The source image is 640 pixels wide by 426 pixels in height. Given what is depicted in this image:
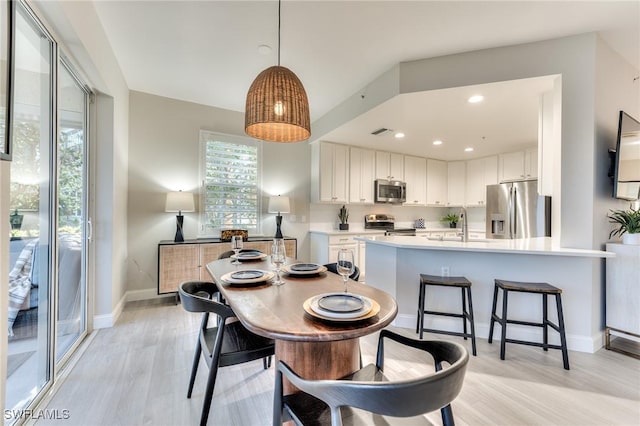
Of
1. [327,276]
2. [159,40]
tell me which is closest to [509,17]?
[327,276]

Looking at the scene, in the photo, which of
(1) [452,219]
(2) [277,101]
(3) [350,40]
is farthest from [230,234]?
A: (1) [452,219]

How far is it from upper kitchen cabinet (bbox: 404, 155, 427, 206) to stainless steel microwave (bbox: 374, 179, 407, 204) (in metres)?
0.20

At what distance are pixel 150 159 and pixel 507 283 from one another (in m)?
4.33

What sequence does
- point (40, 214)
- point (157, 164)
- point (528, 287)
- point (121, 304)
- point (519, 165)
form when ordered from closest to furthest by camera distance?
point (40, 214), point (528, 287), point (121, 304), point (157, 164), point (519, 165)

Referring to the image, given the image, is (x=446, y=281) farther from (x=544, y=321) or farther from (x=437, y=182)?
(x=437, y=182)

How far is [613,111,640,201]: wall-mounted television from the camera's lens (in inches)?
91.7

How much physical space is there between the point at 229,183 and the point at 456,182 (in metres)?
4.62

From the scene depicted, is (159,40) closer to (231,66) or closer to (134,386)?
(231,66)

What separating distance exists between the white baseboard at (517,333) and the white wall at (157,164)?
10.1 feet

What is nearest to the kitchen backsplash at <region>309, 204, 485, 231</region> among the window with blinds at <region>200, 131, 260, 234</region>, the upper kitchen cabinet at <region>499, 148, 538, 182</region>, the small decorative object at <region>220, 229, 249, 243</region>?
the upper kitchen cabinet at <region>499, 148, 538, 182</region>

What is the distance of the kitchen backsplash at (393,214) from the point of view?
492cm

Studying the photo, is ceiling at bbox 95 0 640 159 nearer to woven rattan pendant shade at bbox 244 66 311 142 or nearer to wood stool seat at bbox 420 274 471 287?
woven rattan pendant shade at bbox 244 66 311 142

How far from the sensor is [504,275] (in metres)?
2.48

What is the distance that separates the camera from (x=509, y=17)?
81.4 inches
